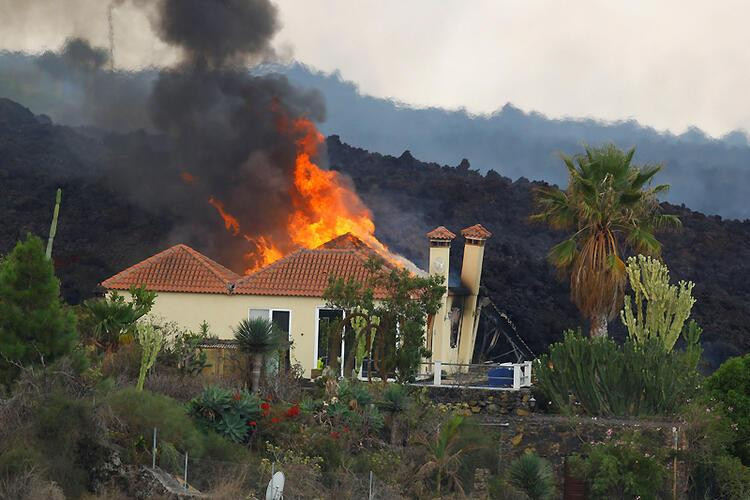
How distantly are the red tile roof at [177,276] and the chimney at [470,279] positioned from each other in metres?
7.41

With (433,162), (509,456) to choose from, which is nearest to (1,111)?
(433,162)

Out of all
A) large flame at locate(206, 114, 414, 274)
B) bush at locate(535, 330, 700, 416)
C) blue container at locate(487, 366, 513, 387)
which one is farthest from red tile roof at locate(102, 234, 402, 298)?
bush at locate(535, 330, 700, 416)

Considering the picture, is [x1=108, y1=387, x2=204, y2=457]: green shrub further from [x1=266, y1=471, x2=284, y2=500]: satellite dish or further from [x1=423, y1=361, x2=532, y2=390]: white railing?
[x1=423, y1=361, x2=532, y2=390]: white railing

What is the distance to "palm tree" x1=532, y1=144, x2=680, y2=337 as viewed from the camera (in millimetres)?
37094

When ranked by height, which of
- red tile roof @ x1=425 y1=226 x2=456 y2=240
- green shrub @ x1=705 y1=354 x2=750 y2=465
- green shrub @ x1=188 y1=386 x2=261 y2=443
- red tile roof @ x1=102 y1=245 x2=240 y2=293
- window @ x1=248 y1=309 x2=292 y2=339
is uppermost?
red tile roof @ x1=425 y1=226 x2=456 y2=240

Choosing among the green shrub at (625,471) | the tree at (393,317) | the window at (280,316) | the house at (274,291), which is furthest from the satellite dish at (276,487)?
the window at (280,316)

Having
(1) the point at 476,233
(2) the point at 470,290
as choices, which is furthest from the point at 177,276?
(1) the point at 476,233

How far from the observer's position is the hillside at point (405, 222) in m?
71.1

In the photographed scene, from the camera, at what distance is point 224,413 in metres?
26.6

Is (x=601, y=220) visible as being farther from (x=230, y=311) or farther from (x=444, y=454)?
(x=444, y=454)

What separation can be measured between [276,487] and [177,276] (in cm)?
1815

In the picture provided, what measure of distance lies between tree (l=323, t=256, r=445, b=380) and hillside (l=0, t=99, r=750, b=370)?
28993 mm

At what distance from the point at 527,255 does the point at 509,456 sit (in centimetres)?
4725

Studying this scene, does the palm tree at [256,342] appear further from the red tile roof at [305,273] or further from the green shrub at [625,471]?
the red tile roof at [305,273]
